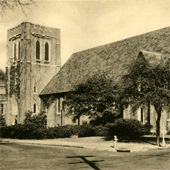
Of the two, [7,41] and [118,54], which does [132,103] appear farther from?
[7,41]

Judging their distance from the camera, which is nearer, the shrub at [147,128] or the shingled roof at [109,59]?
the shrub at [147,128]

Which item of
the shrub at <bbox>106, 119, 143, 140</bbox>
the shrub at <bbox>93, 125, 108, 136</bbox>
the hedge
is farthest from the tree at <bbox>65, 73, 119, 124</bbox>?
the shrub at <bbox>106, 119, 143, 140</bbox>

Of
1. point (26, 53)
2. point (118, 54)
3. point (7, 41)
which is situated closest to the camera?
point (118, 54)


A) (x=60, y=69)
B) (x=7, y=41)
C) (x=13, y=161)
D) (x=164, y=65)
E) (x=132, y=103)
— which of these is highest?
(x=7, y=41)

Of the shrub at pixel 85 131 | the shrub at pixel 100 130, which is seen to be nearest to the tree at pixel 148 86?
the shrub at pixel 100 130

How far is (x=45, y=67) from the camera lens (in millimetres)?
51531

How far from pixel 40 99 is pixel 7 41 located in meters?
11.7

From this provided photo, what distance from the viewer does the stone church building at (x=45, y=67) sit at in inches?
1661

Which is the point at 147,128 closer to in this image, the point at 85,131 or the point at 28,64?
the point at 85,131

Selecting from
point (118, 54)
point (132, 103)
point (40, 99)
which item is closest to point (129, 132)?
point (132, 103)

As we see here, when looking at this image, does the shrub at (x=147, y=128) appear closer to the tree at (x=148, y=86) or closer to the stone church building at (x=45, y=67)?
the tree at (x=148, y=86)

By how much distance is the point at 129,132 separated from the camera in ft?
95.9

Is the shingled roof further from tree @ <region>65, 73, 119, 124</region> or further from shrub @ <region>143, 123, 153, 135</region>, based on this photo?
shrub @ <region>143, 123, 153, 135</region>

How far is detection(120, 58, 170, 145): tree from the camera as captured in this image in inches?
801
